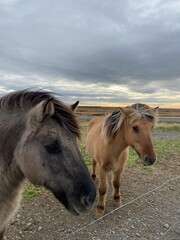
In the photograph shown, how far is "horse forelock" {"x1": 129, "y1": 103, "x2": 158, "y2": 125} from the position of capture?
4453 millimetres

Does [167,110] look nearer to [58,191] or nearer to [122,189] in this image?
[122,189]

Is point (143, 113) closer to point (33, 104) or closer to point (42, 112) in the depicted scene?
point (33, 104)

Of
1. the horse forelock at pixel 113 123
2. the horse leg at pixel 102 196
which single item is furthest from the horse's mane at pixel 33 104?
the horse leg at pixel 102 196

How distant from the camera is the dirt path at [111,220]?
13.3 feet

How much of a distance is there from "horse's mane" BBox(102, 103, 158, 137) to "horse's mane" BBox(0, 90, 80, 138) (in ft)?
7.17

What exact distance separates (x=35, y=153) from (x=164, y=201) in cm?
401

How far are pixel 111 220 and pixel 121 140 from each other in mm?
1472

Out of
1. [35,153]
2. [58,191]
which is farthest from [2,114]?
[58,191]

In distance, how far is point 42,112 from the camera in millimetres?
2281

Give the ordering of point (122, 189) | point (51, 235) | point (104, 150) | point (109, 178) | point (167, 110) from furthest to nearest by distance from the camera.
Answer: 1. point (167, 110)
2. point (109, 178)
3. point (122, 189)
4. point (104, 150)
5. point (51, 235)

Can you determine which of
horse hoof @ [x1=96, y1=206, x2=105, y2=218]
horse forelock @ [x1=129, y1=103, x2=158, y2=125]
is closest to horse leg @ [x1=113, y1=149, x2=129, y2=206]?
horse hoof @ [x1=96, y1=206, x2=105, y2=218]

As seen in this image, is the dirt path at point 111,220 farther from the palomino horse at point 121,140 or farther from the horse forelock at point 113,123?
the horse forelock at point 113,123

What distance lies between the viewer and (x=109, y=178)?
21.8ft

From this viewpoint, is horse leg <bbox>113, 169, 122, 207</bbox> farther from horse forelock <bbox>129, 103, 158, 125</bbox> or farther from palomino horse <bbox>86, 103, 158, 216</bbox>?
horse forelock <bbox>129, 103, 158, 125</bbox>
